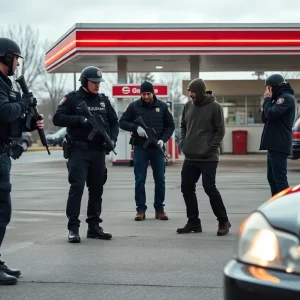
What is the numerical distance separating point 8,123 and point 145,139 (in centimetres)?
398

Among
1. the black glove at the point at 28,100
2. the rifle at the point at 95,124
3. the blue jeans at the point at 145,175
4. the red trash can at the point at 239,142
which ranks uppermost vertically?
the black glove at the point at 28,100

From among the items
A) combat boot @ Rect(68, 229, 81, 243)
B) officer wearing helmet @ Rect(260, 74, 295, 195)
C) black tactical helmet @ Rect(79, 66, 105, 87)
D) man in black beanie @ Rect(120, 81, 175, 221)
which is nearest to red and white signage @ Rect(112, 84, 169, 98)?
man in black beanie @ Rect(120, 81, 175, 221)

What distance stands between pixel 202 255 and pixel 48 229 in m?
2.60

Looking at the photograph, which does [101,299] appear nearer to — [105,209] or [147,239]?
[147,239]

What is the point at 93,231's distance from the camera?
8047 millimetres

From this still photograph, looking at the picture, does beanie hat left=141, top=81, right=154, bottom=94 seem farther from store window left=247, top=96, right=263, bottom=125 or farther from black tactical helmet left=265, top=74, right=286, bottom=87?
store window left=247, top=96, right=263, bottom=125

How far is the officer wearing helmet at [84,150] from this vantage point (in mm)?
7820

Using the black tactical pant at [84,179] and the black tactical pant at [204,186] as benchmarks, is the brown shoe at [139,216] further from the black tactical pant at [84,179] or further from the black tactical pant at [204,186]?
the black tactical pant at [84,179]

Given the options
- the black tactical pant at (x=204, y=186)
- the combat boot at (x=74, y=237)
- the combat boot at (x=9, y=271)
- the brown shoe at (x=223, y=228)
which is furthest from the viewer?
the black tactical pant at (x=204, y=186)

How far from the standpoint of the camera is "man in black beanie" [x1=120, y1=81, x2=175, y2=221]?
383 inches

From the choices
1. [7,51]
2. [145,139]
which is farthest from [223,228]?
[7,51]

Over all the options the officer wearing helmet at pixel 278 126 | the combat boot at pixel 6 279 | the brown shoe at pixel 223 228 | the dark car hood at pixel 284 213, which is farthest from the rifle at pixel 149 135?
the dark car hood at pixel 284 213

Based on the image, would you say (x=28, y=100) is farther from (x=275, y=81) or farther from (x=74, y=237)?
(x=275, y=81)

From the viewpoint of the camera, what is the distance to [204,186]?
8.27 m
